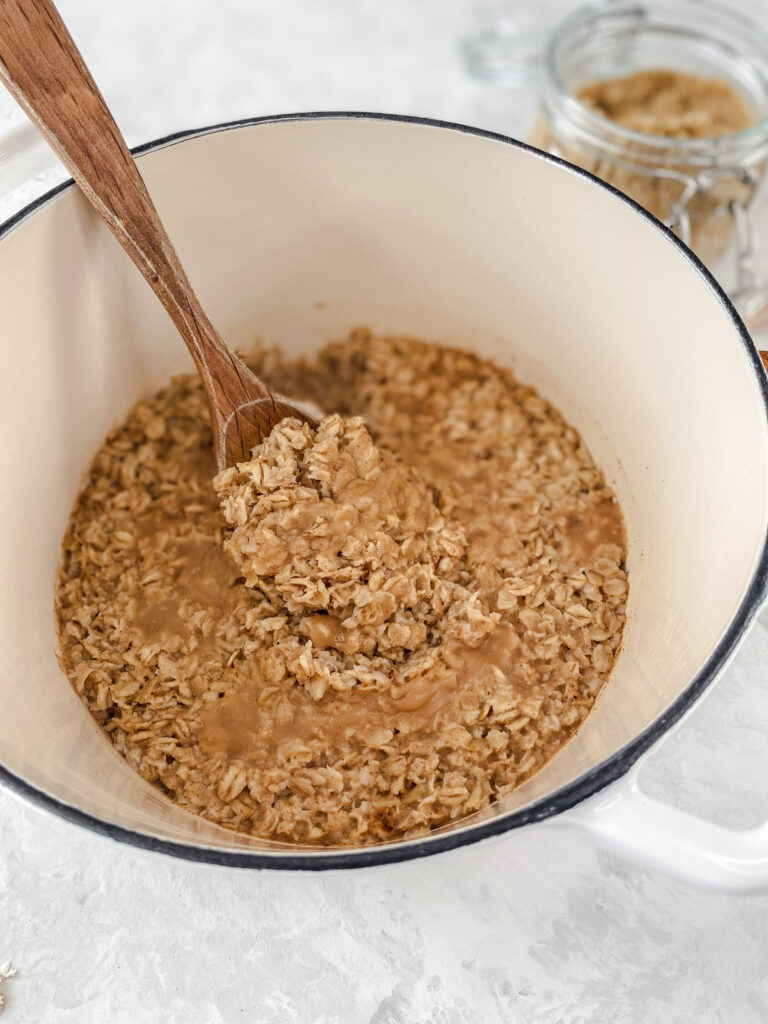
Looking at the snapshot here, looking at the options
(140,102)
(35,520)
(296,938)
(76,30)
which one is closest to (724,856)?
(296,938)

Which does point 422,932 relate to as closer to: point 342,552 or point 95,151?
point 342,552

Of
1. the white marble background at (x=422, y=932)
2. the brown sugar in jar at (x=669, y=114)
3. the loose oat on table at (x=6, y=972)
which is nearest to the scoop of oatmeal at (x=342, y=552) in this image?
the white marble background at (x=422, y=932)

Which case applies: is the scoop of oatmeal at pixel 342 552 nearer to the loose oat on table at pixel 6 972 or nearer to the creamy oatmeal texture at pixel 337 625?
the creamy oatmeal texture at pixel 337 625

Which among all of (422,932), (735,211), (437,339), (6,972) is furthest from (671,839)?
(735,211)

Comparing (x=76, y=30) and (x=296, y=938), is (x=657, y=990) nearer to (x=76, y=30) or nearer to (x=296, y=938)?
(x=296, y=938)

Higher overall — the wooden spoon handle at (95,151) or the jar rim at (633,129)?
the jar rim at (633,129)

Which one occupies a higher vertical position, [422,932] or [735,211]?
[735,211]

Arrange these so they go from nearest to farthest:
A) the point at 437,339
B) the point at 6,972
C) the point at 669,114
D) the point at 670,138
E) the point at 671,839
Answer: the point at 671,839
the point at 6,972
the point at 437,339
the point at 670,138
the point at 669,114
